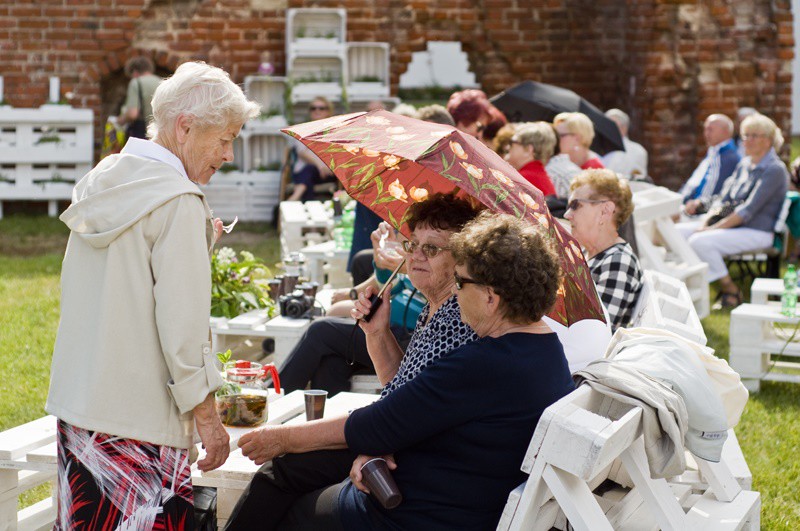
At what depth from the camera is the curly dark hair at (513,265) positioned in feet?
8.45

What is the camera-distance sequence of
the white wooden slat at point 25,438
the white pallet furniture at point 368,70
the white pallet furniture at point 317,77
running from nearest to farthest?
the white wooden slat at point 25,438 < the white pallet furniture at point 317,77 < the white pallet furniture at point 368,70

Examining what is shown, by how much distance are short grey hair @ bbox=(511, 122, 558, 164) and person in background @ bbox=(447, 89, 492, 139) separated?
364 millimetres

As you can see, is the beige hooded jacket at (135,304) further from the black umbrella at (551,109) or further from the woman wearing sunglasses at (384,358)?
the black umbrella at (551,109)

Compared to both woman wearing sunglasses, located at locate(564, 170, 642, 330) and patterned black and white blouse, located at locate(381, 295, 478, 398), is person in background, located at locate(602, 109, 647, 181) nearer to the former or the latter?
woman wearing sunglasses, located at locate(564, 170, 642, 330)

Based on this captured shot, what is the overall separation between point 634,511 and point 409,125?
1.30m

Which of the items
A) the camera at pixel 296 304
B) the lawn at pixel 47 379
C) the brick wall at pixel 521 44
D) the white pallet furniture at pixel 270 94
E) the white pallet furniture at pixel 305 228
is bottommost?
the lawn at pixel 47 379

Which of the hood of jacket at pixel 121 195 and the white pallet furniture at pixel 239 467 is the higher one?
the hood of jacket at pixel 121 195

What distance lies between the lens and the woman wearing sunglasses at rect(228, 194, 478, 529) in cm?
290

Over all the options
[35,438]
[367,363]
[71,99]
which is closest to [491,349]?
[35,438]

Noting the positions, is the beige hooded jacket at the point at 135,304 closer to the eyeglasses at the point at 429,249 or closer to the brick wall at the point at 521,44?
the eyeglasses at the point at 429,249

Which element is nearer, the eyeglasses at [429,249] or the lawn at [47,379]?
the eyeglasses at [429,249]

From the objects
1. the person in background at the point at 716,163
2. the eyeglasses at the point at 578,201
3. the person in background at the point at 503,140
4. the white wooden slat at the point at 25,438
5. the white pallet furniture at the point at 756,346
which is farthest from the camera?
the person in background at the point at 716,163

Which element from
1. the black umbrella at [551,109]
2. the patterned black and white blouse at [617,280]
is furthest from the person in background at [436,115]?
the black umbrella at [551,109]

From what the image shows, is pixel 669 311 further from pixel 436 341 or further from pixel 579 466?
Answer: pixel 579 466
